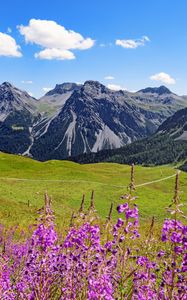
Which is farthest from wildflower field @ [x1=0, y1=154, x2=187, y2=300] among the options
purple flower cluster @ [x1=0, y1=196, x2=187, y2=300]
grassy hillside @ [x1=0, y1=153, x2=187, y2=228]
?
grassy hillside @ [x1=0, y1=153, x2=187, y2=228]

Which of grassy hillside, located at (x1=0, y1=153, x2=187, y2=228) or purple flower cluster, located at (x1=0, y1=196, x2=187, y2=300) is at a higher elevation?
purple flower cluster, located at (x1=0, y1=196, x2=187, y2=300)

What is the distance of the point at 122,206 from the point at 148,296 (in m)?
1.37

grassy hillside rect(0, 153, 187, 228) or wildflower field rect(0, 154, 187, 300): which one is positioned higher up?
wildflower field rect(0, 154, 187, 300)

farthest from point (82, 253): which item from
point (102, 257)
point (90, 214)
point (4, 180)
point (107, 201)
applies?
point (4, 180)

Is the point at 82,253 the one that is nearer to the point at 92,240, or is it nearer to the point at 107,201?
the point at 92,240

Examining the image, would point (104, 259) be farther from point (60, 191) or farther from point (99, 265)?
point (60, 191)

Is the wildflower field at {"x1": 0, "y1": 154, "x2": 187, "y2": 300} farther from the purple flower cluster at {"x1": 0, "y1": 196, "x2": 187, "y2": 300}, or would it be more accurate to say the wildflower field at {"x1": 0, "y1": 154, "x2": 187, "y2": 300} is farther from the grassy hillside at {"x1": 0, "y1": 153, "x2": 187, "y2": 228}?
the grassy hillside at {"x1": 0, "y1": 153, "x2": 187, "y2": 228}

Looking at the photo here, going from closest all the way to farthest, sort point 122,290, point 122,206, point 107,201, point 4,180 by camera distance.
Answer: point 122,290 < point 122,206 < point 107,201 < point 4,180

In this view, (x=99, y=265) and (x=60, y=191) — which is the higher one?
(x=99, y=265)

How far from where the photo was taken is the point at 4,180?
190 feet

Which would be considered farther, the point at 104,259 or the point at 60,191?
the point at 60,191

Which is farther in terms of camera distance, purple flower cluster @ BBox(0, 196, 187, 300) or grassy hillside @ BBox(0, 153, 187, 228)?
grassy hillside @ BBox(0, 153, 187, 228)

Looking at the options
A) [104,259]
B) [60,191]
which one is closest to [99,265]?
[104,259]

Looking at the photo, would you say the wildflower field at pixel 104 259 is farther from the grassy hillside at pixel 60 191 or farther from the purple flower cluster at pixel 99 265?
the grassy hillside at pixel 60 191
